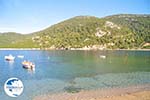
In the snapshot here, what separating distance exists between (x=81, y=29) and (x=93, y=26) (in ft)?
26.4

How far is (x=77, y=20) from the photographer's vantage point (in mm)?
197375

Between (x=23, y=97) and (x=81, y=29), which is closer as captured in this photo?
(x=23, y=97)

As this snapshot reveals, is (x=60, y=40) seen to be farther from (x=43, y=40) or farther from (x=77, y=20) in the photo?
(x=77, y=20)

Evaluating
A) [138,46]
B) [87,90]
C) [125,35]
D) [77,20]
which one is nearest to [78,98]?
[87,90]
